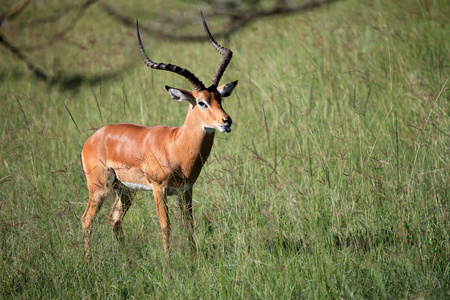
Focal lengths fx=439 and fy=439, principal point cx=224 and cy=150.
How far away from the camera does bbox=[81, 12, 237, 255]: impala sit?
340cm

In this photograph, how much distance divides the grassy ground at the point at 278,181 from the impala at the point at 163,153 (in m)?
0.16

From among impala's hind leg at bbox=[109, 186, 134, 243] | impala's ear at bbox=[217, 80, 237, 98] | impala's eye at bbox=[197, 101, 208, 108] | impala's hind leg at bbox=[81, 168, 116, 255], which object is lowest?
impala's hind leg at bbox=[109, 186, 134, 243]

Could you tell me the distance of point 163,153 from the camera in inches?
140

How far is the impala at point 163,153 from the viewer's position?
3396mm

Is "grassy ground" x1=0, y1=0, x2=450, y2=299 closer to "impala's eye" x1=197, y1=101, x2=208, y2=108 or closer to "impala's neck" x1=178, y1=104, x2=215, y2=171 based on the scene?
"impala's neck" x1=178, y1=104, x2=215, y2=171

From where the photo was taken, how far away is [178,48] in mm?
9211

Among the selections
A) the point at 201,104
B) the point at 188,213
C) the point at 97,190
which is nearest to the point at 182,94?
the point at 201,104

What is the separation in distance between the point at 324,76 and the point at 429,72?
4.38 feet

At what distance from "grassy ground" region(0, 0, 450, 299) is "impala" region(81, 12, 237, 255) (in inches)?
6.3

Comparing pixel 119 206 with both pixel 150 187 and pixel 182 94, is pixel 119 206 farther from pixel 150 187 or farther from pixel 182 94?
pixel 182 94

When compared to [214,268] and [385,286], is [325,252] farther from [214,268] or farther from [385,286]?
[214,268]

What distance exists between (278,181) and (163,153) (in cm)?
113

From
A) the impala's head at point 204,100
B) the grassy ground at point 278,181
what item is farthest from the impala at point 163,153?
the grassy ground at point 278,181

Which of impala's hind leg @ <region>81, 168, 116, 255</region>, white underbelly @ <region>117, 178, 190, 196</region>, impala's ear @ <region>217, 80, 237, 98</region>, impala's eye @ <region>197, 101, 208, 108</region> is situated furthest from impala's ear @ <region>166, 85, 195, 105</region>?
impala's hind leg @ <region>81, 168, 116, 255</region>
